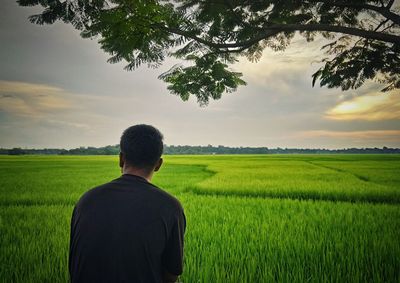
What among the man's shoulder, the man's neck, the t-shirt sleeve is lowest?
the t-shirt sleeve

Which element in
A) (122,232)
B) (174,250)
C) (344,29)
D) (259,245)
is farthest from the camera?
(259,245)

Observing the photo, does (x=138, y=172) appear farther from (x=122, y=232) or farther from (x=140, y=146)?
(x=122, y=232)

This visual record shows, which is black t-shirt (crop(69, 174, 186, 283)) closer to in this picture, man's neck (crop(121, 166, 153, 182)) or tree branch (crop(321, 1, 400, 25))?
man's neck (crop(121, 166, 153, 182))

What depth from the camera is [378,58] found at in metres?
2.94

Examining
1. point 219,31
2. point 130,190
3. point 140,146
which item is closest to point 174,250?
point 130,190

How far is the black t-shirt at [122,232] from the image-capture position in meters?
1.37

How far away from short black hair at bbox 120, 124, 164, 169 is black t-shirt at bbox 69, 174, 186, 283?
154mm

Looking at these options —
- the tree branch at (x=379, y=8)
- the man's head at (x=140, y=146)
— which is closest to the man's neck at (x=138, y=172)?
the man's head at (x=140, y=146)

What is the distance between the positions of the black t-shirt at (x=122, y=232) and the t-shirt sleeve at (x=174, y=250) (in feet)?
0.09

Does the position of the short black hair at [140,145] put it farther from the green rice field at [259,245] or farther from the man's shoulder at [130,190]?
the green rice field at [259,245]

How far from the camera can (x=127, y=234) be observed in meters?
1.37

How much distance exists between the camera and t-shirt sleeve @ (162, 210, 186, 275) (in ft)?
4.94

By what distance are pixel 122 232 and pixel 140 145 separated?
0.49 meters

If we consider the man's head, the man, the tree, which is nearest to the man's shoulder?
the man
